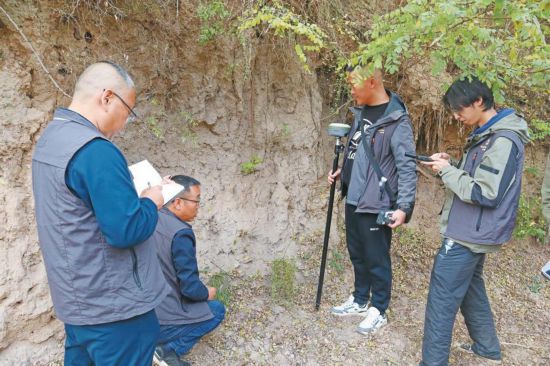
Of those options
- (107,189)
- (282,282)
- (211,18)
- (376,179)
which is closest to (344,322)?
(282,282)

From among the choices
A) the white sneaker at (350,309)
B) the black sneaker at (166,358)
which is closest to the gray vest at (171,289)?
the black sneaker at (166,358)

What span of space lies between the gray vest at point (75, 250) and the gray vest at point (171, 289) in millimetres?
732

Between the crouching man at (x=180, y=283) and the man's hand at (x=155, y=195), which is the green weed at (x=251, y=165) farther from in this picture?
the man's hand at (x=155, y=195)

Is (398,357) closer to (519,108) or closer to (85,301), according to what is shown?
(85,301)

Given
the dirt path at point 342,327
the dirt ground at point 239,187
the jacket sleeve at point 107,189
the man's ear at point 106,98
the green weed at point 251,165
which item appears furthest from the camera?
the green weed at point 251,165

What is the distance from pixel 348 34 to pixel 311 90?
0.72 metres

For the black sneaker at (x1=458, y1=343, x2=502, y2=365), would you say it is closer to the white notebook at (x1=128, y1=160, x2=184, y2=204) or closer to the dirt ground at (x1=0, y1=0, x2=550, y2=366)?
the dirt ground at (x1=0, y1=0, x2=550, y2=366)

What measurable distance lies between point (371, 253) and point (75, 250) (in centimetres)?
230

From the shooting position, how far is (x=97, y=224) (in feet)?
5.80

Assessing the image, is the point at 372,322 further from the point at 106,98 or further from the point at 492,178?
the point at 106,98

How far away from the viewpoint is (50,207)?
176 centimetres

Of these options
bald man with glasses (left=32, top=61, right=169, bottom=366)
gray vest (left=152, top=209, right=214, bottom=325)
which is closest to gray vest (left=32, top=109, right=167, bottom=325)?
bald man with glasses (left=32, top=61, right=169, bottom=366)

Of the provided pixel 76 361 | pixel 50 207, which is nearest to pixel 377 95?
pixel 50 207

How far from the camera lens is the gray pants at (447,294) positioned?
281cm
